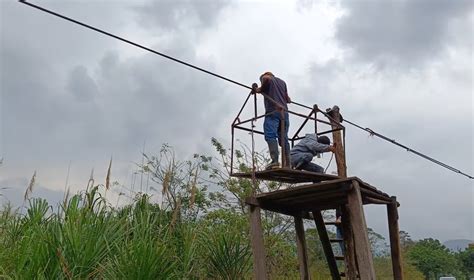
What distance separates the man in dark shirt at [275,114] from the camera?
625 centimetres

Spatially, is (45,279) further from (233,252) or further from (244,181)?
(244,181)

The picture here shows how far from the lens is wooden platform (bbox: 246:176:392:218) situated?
6.18 metres

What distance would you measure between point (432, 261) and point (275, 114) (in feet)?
69.0

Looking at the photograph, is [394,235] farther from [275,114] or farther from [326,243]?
[275,114]

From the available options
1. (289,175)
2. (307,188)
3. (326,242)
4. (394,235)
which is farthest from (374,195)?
(326,242)

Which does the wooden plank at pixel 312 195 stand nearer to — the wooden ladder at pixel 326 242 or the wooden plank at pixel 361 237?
the wooden plank at pixel 361 237

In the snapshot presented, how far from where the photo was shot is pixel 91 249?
18.5 feet

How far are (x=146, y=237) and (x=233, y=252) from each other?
5.97 feet

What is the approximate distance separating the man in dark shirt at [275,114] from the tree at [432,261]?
19131 mm

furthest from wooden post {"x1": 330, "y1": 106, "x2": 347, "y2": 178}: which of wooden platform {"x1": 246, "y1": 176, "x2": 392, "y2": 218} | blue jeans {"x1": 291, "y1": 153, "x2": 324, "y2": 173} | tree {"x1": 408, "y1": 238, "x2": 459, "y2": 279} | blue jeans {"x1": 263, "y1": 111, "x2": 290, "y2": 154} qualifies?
tree {"x1": 408, "y1": 238, "x2": 459, "y2": 279}

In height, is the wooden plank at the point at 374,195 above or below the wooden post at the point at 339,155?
below

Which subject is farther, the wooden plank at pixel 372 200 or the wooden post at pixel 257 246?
the wooden plank at pixel 372 200

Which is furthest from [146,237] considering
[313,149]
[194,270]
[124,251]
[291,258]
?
[291,258]

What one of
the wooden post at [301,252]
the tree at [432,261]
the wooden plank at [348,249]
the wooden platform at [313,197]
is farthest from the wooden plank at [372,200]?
the tree at [432,261]
